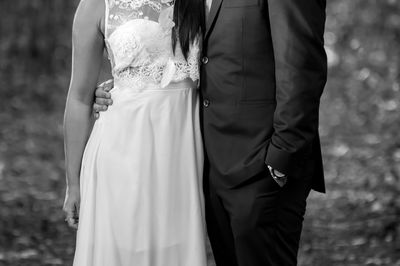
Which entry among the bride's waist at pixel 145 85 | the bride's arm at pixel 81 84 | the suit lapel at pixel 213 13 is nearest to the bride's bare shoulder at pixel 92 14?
the bride's arm at pixel 81 84

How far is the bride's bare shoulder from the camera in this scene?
276 centimetres

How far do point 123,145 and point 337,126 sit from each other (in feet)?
21.9

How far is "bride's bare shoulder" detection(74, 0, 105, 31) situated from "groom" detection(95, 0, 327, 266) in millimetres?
271

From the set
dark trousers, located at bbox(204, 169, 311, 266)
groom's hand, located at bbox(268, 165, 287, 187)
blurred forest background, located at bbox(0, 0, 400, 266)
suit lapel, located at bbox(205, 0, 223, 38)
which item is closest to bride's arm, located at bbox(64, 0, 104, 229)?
suit lapel, located at bbox(205, 0, 223, 38)

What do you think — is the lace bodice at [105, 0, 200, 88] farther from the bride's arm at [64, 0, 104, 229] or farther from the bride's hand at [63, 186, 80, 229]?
the bride's hand at [63, 186, 80, 229]

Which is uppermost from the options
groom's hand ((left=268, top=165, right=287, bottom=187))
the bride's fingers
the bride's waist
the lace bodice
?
the lace bodice

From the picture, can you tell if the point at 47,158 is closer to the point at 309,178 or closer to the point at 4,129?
the point at 4,129

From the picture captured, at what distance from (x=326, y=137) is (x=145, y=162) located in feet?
20.0

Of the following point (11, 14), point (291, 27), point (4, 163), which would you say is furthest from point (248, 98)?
point (11, 14)

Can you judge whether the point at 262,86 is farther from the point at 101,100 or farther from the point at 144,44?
the point at 101,100

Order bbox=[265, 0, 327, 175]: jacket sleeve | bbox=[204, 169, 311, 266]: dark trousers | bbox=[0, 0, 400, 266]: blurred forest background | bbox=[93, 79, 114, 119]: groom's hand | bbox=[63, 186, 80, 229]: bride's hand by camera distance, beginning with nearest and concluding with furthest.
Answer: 1. bbox=[265, 0, 327, 175]: jacket sleeve
2. bbox=[204, 169, 311, 266]: dark trousers
3. bbox=[93, 79, 114, 119]: groom's hand
4. bbox=[63, 186, 80, 229]: bride's hand
5. bbox=[0, 0, 400, 266]: blurred forest background

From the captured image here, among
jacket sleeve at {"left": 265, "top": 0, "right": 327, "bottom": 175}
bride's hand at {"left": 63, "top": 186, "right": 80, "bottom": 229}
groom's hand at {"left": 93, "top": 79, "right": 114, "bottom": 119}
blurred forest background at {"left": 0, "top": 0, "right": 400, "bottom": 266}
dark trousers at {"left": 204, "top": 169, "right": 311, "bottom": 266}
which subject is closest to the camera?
jacket sleeve at {"left": 265, "top": 0, "right": 327, "bottom": 175}

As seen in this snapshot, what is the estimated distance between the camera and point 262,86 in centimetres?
276

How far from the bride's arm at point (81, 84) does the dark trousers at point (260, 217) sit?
1.66 ft
